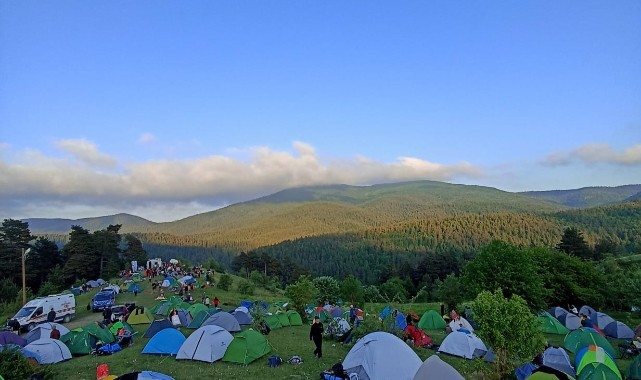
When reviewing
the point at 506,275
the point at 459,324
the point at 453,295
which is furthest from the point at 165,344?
the point at 453,295

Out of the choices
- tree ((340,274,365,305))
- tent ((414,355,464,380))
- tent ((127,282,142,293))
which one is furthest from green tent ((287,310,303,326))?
tent ((127,282,142,293))

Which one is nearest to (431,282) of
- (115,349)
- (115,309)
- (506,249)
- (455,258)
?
(455,258)

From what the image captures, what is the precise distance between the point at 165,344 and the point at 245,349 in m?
3.47

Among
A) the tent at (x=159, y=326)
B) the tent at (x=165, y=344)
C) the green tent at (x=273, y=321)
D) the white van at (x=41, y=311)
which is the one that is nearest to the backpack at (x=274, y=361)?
the tent at (x=165, y=344)

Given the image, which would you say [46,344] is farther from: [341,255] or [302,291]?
[341,255]

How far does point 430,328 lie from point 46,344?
62.5ft

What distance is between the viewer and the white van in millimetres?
23734

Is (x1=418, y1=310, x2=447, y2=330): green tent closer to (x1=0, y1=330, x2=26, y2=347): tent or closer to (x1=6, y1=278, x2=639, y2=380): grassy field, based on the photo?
(x1=6, y1=278, x2=639, y2=380): grassy field

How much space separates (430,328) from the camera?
24.0 meters

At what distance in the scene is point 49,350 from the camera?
1514cm

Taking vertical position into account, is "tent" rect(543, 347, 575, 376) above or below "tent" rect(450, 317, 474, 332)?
above

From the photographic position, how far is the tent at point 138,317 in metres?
24.2

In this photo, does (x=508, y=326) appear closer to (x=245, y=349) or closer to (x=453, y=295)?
(x=245, y=349)

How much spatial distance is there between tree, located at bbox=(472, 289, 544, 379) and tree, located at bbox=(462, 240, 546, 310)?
17.2 meters
